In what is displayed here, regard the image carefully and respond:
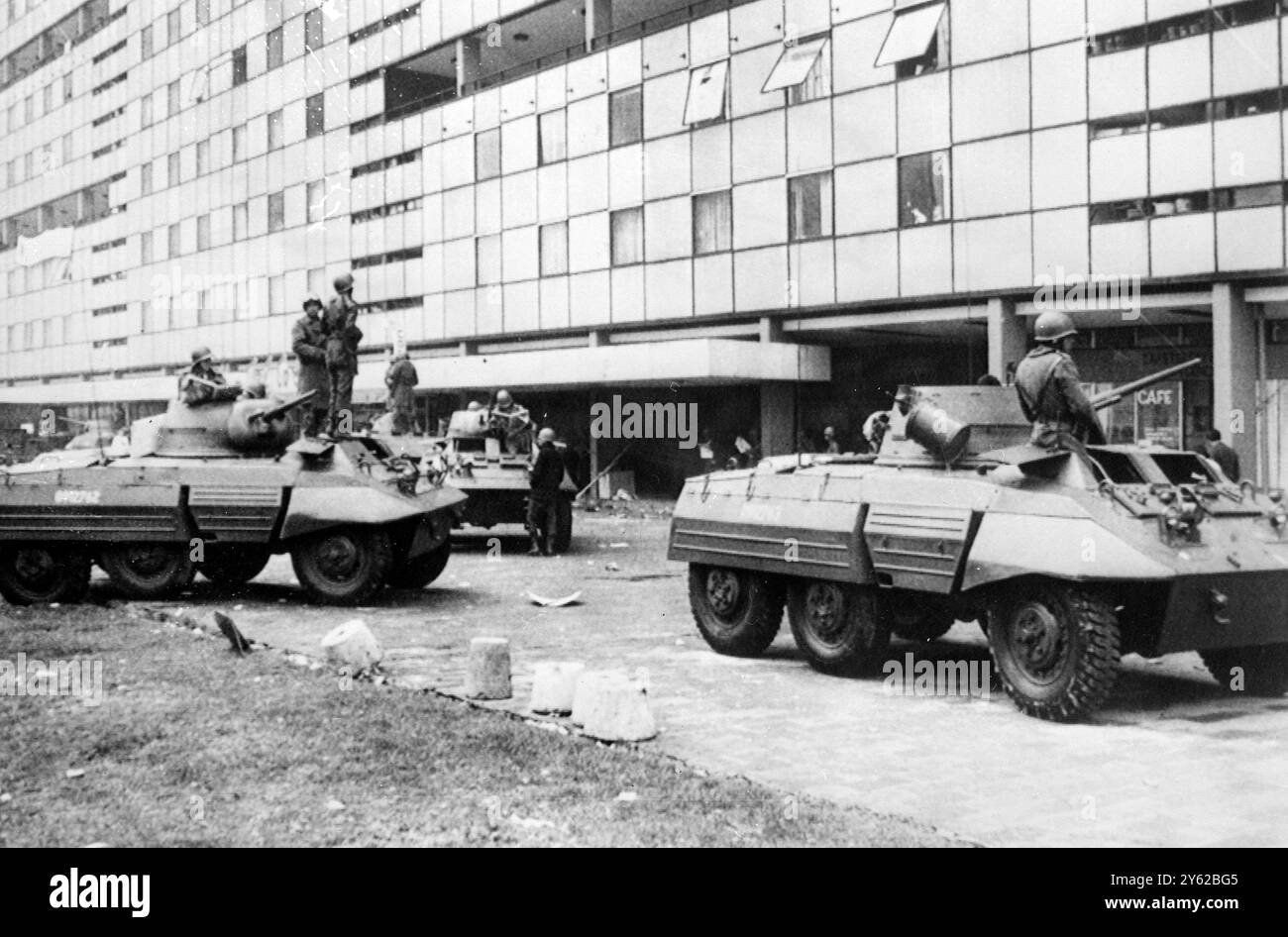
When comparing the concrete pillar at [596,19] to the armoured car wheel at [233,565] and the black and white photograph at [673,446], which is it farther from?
the armoured car wheel at [233,565]

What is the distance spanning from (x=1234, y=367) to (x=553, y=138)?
1944 centimetres

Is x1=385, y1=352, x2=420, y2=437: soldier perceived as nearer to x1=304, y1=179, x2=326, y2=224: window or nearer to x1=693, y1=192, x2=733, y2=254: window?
x1=693, y1=192, x2=733, y2=254: window

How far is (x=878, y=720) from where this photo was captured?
8750 millimetres

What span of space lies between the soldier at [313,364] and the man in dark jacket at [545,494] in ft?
14.4

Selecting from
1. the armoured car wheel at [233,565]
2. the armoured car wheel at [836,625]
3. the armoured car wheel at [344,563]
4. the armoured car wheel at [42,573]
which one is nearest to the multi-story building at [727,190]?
the armoured car wheel at [233,565]

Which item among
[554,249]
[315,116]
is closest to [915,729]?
[554,249]

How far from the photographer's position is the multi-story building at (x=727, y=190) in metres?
24.4

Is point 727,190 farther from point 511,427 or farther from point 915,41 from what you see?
point 511,427

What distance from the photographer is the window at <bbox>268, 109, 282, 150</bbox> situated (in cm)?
4625

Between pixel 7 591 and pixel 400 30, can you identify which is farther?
pixel 400 30

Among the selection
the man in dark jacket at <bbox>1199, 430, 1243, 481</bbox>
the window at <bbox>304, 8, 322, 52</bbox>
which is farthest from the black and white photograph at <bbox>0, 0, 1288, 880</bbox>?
the man in dark jacket at <bbox>1199, 430, 1243, 481</bbox>

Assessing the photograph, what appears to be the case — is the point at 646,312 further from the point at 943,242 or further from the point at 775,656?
the point at 775,656
